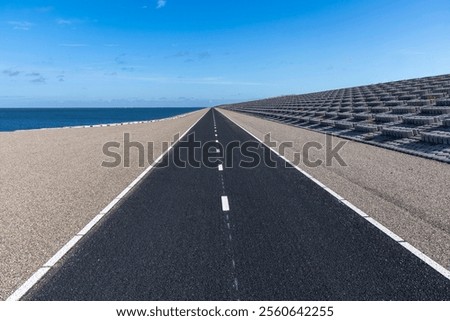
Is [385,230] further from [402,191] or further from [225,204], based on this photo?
[225,204]

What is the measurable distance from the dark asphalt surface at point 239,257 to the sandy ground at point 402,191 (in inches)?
24.3

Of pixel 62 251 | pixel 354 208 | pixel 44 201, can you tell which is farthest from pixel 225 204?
pixel 44 201

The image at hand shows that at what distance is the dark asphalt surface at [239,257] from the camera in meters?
4.75

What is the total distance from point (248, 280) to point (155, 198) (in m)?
5.45

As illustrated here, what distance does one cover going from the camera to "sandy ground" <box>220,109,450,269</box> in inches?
264

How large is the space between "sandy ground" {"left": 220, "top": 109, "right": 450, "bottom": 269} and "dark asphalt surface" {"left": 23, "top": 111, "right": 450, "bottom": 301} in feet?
2.02

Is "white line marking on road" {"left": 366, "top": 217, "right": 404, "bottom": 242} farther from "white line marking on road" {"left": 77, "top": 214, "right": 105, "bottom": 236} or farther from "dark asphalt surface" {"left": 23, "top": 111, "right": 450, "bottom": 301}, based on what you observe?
"white line marking on road" {"left": 77, "top": 214, "right": 105, "bottom": 236}

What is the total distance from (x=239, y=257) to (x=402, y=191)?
20.5ft

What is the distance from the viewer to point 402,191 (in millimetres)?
10062

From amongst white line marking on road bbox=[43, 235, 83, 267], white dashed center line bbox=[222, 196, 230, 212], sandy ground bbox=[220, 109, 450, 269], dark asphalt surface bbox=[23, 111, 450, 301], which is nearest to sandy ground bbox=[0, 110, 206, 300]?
white line marking on road bbox=[43, 235, 83, 267]

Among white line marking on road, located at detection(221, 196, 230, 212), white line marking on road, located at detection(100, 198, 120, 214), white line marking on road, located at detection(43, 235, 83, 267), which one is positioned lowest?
white line marking on road, located at detection(221, 196, 230, 212)

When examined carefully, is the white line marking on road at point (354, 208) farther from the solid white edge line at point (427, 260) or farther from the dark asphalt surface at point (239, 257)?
the solid white edge line at point (427, 260)

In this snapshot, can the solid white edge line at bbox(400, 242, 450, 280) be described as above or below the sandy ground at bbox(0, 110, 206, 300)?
below

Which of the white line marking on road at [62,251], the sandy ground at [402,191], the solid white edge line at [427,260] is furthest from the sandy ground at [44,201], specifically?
the sandy ground at [402,191]
